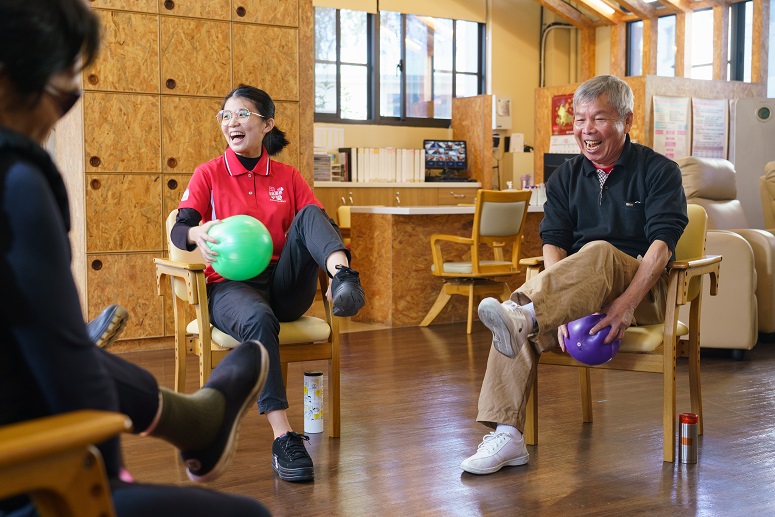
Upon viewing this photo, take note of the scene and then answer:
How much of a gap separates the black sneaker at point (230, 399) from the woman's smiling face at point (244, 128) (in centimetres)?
A: 180

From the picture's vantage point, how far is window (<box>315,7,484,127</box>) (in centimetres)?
952

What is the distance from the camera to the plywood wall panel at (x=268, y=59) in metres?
5.21

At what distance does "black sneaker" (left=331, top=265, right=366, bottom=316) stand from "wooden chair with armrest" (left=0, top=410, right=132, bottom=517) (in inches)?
67.8

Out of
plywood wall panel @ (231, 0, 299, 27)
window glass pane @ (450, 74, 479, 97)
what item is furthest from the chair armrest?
window glass pane @ (450, 74, 479, 97)

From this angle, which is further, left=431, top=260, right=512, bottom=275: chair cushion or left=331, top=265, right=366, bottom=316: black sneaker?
left=431, top=260, right=512, bottom=275: chair cushion

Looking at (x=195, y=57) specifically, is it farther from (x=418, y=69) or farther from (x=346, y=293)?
(x=418, y=69)

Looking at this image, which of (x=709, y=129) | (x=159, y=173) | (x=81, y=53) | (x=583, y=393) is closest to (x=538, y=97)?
(x=709, y=129)

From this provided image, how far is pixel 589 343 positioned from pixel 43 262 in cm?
195

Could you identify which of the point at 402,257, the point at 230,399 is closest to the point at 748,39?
the point at 402,257

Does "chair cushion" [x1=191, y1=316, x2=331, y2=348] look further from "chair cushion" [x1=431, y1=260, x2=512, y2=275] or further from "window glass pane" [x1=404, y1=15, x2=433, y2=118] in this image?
"window glass pane" [x1=404, y1=15, x2=433, y2=118]

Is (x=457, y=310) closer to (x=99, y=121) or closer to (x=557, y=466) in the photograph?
(x=99, y=121)

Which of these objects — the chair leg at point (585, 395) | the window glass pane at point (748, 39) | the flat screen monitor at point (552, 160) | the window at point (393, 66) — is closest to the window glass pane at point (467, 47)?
the window at point (393, 66)

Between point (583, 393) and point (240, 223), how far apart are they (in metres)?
1.40

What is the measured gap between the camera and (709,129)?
8.50 m
